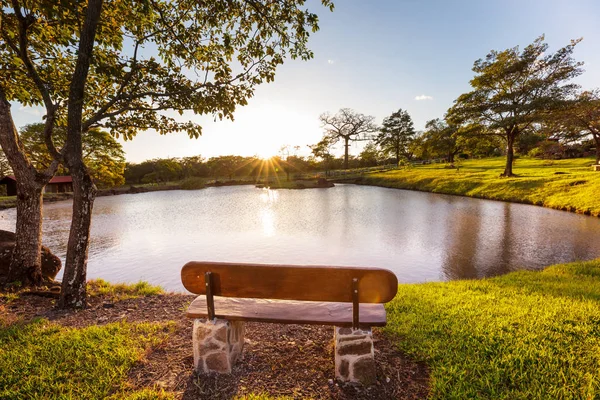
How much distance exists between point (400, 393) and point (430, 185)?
3188 centimetres

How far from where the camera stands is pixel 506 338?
11.2 ft

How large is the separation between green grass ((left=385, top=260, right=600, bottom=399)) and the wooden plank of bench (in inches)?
35.4

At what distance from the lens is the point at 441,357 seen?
321cm

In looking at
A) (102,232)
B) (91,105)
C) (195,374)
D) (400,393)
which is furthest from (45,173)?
(102,232)

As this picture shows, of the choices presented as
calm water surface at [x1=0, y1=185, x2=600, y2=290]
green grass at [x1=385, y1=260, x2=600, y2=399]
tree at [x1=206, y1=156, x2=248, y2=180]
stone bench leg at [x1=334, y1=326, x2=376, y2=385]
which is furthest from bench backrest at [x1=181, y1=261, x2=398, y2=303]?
tree at [x1=206, y1=156, x2=248, y2=180]

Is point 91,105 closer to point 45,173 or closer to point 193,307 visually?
point 45,173

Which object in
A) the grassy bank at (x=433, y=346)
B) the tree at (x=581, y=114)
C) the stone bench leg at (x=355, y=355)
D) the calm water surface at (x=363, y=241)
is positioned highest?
the tree at (x=581, y=114)

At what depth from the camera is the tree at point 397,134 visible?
67688 millimetres

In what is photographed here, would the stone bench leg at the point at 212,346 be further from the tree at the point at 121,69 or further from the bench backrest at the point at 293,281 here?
the tree at the point at 121,69

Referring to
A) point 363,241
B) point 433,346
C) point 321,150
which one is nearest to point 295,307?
point 433,346

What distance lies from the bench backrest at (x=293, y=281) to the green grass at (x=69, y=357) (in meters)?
1.26

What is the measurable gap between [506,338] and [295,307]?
2682 mm

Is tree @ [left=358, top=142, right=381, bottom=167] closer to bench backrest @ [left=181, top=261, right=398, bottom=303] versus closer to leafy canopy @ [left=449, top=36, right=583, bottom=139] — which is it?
leafy canopy @ [left=449, top=36, right=583, bottom=139]

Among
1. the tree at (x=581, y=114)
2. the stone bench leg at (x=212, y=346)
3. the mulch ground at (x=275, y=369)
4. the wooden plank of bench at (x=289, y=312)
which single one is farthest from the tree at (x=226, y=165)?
the stone bench leg at (x=212, y=346)
